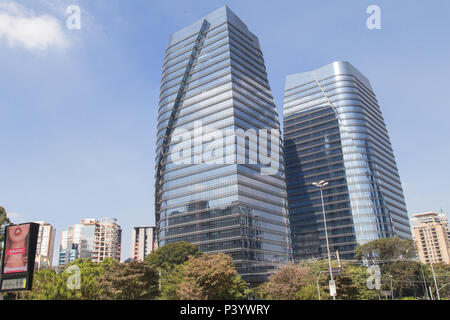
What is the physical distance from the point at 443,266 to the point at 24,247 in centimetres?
12875

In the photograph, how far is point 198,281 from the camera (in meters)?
55.2

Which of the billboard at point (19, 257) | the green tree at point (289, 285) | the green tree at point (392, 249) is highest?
the green tree at point (392, 249)

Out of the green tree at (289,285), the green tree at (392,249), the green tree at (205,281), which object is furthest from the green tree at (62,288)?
the green tree at (392,249)

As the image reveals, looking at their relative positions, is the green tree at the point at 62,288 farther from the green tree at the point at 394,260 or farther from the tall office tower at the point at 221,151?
the green tree at the point at 394,260

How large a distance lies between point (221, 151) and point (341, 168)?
73767 millimetres

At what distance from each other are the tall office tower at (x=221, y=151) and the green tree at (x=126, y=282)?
183 feet

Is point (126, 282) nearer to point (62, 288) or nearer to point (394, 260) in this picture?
point (62, 288)

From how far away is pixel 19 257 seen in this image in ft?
121

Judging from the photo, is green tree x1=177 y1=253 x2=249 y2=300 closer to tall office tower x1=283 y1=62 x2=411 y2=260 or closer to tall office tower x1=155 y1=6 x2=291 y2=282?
tall office tower x1=155 y1=6 x2=291 y2=282

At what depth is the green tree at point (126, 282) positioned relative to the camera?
53.9 m

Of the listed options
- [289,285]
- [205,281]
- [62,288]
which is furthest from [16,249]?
[289,285]

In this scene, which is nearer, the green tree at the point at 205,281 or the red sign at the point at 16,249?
the red sign at the point at 16,249
